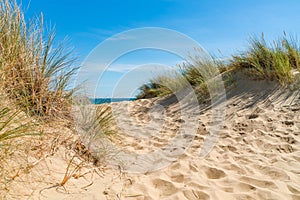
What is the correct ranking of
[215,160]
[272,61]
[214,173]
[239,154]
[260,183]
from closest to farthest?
[260,183] → [214,173] → [215,160] → [239,154] → [272,61]

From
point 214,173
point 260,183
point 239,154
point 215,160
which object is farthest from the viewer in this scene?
point 239,154

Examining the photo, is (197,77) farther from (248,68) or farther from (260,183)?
(260,183)

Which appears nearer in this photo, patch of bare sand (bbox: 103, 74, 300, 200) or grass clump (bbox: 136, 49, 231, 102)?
patch of bare sand (bbox: 103, 74, 300, 200)

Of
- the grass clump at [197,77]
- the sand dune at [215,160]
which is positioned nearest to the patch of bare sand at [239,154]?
the sand dune at [215,160]

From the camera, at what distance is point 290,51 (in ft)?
17.8

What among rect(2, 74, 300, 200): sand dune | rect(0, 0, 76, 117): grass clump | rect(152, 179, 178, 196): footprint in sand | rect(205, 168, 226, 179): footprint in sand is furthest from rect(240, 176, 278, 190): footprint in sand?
rect(0, 0, 76, 117): grass clump

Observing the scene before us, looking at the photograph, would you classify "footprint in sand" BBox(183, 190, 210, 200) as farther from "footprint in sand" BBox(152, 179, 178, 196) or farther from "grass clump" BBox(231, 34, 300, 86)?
"grass clump" BBox(231, 34, 300, 86)

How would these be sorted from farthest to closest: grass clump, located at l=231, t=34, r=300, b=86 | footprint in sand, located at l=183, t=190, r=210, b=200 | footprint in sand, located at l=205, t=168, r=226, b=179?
grass clump, located at l=231, t=34, r=300, b=86 < footprint in sand, located at l=205, t=168, r=226, b=179 < footprint in sand, located at l=183, t=190, r=210, b=200

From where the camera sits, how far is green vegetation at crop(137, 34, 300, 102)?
15.8 feet

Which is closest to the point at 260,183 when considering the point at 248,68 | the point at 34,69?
the point at 34,69

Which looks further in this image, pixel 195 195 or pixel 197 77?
pixel 197 77

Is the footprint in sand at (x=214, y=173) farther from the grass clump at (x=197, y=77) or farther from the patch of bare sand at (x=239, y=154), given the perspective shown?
the grass clump at (x=197, y=77)

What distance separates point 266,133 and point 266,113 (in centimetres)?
68

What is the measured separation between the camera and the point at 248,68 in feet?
18.7
